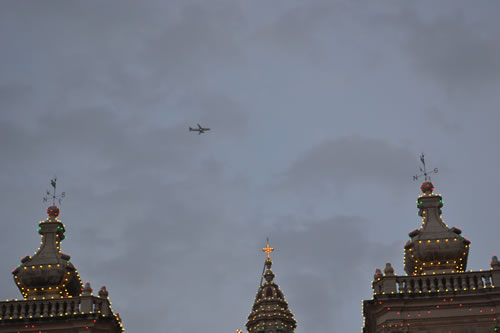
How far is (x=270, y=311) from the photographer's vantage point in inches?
2830

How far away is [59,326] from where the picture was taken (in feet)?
183

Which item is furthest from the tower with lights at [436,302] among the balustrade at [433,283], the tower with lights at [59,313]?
the tower with lights at [59,313]

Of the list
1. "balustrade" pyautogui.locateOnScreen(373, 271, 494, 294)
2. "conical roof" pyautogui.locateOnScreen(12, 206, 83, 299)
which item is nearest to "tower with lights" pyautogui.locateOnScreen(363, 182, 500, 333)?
"balustrade" pyautogui.locateOnScreen(373, 271, 494, 294)

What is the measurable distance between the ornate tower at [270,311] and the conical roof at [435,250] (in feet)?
45.3

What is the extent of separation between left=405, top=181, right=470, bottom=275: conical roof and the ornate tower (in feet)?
45.3

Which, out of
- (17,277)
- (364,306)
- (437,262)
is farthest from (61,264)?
(437,262)

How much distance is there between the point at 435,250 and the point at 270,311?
55.3 feet

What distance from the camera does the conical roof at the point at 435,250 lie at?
5888 cm

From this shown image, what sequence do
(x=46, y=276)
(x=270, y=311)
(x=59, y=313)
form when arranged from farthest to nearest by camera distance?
(x=270, y=311), (x=46, y=276), (x=59, y=313)

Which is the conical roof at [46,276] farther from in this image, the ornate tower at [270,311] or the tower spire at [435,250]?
the tower spire at [435,250]

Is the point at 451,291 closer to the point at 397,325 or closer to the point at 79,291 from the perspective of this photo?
the point at 397,325

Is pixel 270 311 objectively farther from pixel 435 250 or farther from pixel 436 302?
pixel 436 302

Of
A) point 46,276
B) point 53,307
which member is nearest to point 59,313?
point 53,307

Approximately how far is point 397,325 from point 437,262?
6253 millimetres
